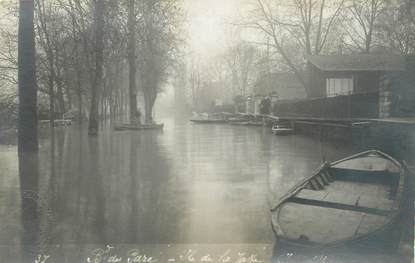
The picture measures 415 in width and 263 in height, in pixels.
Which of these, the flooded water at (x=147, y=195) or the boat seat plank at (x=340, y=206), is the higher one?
the boat seat plank at (x=340, y=206)

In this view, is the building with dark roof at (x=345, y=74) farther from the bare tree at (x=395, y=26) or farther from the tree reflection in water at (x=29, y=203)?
the tree reflection in water at (x=29, y=203)

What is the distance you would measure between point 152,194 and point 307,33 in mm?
19873

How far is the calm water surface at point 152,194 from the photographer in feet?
15.3

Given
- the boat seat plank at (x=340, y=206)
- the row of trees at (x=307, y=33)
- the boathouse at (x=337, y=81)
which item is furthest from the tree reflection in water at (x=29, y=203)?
the boathouse at (x=337, y=81)

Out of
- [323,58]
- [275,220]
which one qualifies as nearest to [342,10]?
[275,220]

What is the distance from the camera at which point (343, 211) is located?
4258mm

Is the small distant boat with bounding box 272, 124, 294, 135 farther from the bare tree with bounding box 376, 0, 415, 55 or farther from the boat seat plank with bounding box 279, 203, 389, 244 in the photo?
the boat seat plank with bounding box 279, 203, 389, 244

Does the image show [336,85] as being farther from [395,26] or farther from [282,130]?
[395,26]

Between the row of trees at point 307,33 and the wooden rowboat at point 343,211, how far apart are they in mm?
4498

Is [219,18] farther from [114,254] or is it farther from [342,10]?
[342,10]

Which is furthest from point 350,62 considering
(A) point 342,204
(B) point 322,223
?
(B) point 322,223

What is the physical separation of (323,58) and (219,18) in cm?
1864

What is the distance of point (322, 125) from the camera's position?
1452 cm

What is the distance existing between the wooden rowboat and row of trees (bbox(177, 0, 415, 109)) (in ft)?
14.8
